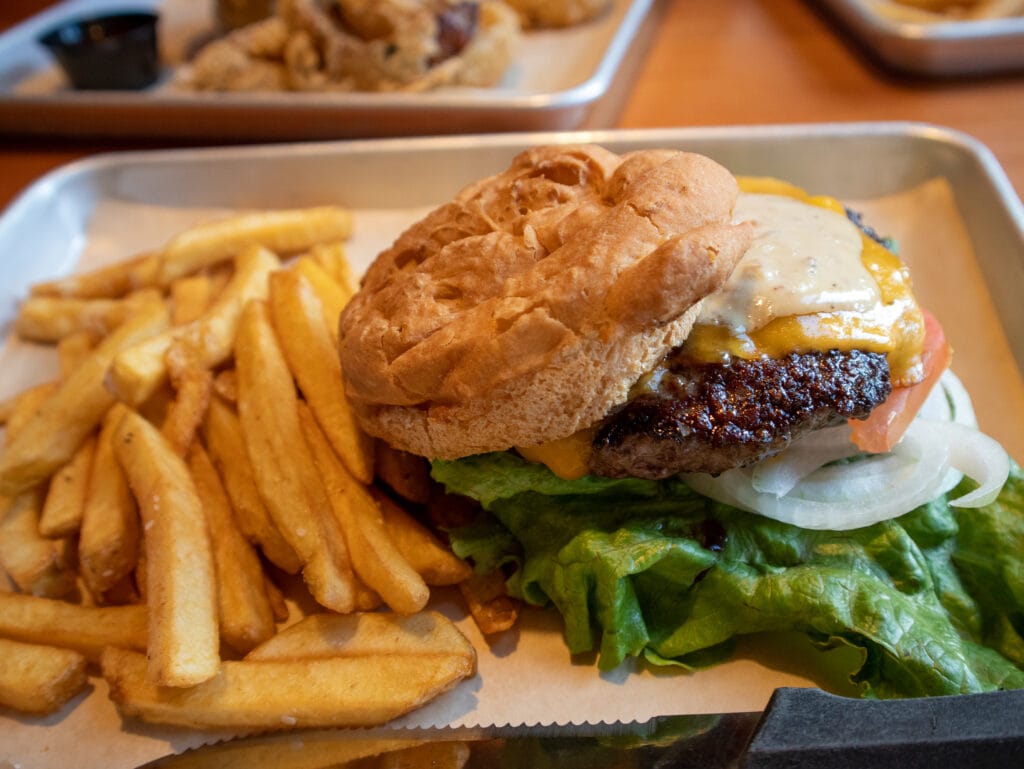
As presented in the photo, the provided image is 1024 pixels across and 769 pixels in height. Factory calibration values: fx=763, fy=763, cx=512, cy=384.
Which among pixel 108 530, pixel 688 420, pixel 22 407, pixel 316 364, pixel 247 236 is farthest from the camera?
pixel 247 236

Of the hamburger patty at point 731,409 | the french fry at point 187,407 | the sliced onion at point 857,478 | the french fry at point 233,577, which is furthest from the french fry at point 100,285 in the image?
the sliced onion at point 857,478

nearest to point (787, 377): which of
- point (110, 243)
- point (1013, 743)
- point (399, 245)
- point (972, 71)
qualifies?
point (1013, 743)

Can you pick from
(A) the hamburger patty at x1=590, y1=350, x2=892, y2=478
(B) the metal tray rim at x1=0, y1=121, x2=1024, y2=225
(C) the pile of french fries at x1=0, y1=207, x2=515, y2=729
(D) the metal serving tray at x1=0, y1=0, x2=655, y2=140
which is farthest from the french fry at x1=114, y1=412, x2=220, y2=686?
(D) the metal serving tray at x1=0, y1=0, x2=655, y2=140

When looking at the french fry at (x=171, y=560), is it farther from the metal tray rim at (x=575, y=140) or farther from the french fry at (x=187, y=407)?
the metal tray rim at (x=575, y=140)

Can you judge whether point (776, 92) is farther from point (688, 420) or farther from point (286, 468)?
point (286, 468)

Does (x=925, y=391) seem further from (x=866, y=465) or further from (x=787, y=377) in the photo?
(x=787, y=377)

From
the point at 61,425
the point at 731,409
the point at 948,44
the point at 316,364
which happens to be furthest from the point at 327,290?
the point at 948,44

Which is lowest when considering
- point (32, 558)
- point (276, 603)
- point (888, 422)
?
point (276, 603)
